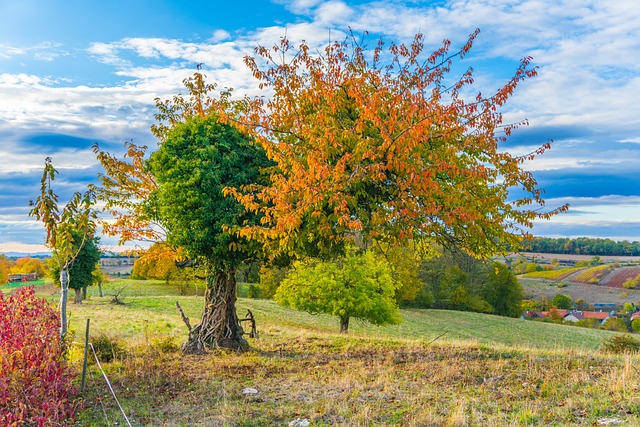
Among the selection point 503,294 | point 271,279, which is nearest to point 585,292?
point 503,294

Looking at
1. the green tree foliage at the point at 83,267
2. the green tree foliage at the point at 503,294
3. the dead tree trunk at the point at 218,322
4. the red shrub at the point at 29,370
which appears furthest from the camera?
the green tree foliage at the point at 503,294

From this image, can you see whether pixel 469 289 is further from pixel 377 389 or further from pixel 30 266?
pixel 30 266

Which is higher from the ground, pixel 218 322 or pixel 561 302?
pixel 218 322

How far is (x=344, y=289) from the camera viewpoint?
1162 inches

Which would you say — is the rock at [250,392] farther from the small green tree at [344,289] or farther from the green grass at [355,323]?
the small green tree at [344,289]

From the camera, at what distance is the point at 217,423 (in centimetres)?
846

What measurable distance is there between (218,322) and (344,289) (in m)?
14.4

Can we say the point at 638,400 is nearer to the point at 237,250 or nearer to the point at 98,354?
the point at 237,250

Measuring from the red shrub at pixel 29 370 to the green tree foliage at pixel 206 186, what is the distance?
14.1ft

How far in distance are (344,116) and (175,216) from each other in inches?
207

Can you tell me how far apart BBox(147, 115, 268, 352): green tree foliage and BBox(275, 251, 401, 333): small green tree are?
1484 centimetres

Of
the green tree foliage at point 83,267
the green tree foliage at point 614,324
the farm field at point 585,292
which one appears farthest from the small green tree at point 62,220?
the farm field at point 585,292

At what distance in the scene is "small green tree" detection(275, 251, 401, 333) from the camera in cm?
2939

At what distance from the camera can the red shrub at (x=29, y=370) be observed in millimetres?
7871
